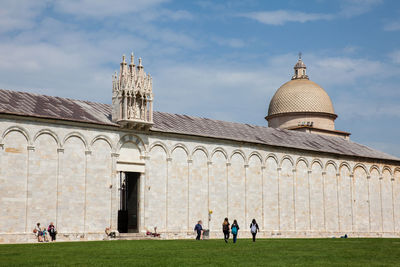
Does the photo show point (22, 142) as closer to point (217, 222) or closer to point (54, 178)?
point (54, 178)

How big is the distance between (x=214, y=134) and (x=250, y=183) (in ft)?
17.1

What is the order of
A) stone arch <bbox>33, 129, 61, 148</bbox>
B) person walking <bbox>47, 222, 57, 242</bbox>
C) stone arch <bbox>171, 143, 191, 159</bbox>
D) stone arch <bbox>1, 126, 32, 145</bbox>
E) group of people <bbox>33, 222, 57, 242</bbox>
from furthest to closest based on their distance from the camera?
1. stone arch <bbox>171, 143, 191, 159</bbox>
2. stone arch <bbox>33, 129, 61, 148</bbox>
3. person walking <bbox>47, 222, 57, 242</bbox>
4. stone arch <bbox>1, 126, 32, 145</bbox>
5. group of people <bbox>33, 222, 57, 242</bbox>

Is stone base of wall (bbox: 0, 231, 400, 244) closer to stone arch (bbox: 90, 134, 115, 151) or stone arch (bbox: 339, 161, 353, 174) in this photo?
stone arch (bbox: 90, 134, 115, 151)

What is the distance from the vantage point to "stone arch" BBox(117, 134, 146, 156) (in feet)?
131

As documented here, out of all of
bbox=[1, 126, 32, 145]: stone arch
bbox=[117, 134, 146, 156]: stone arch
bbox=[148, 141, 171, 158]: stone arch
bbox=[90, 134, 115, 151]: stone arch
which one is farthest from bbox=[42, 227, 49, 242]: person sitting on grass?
bbox=[148, 141, 171, 158]: stone arch

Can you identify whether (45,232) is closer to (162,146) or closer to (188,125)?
(162,146)

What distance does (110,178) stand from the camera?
38.8m

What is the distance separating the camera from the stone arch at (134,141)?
3978 cm

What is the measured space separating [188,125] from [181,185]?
5.59 m

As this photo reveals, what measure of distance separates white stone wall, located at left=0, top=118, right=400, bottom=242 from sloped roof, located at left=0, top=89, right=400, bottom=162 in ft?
2.35

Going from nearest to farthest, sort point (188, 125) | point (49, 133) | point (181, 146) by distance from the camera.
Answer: point (49, 133)
point (181, 146)
point (188, 125)

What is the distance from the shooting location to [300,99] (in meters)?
66.6

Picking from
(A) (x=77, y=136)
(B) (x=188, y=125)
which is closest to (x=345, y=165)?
(B) (x=188, y=125)

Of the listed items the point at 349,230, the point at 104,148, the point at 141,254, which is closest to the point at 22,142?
the point at 104,148
